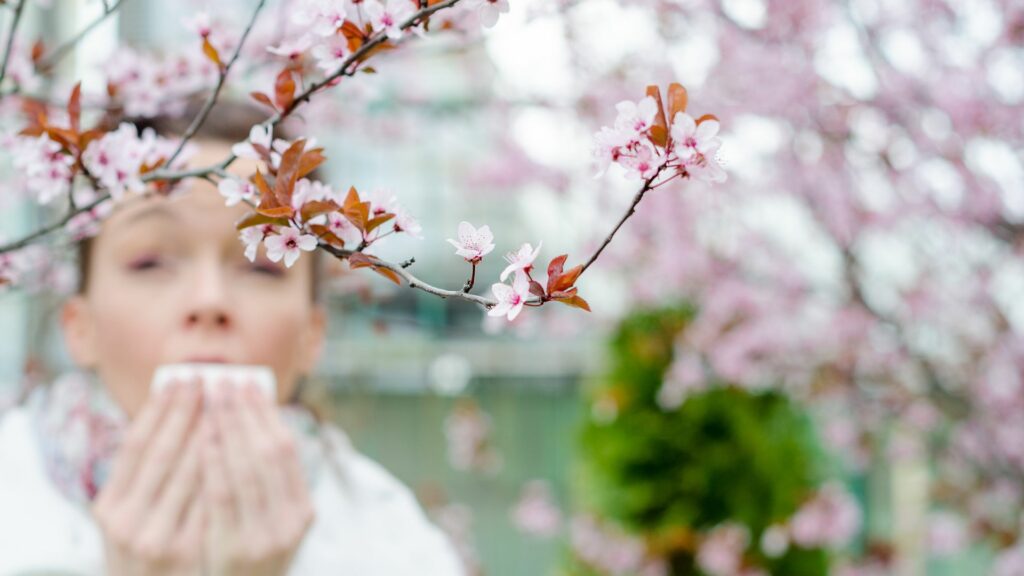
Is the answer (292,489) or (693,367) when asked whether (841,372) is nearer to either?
(693,367)

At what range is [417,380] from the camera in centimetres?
545

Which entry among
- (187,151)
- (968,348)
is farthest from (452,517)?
(187,151)

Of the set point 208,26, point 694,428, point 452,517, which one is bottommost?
point 452,517

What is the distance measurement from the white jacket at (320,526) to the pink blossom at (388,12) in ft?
2.44

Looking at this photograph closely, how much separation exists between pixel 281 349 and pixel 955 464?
7.22 ft

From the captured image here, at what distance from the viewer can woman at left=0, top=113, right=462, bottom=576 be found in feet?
3.50

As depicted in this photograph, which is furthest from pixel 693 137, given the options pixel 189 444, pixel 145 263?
pixel 145 263

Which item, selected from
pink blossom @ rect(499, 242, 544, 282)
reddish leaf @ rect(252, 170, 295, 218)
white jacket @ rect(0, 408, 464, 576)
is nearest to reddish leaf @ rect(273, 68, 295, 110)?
reddish leaf @ rect(252, 170, 295, 218)

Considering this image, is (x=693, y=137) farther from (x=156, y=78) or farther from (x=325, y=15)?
(x=156, y=78)

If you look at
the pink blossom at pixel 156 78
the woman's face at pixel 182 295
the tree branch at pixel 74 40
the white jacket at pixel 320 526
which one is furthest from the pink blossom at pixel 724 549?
the tree branch at pixel 74 40

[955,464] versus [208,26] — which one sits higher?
[208,26]

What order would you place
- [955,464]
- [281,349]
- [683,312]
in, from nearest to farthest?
[281,349], [955,464], [683,312]

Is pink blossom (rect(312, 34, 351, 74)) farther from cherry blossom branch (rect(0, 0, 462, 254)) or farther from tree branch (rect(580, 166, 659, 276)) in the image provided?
tree branch (rect(580, 166, 659, 276))

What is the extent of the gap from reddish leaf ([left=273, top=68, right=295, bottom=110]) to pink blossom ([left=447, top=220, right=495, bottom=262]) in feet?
0.69
